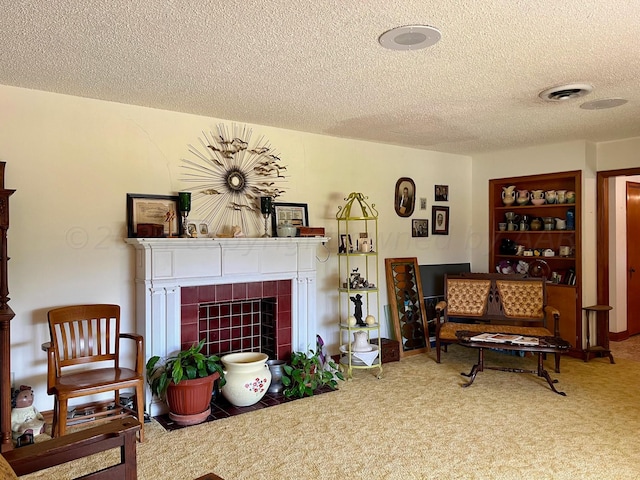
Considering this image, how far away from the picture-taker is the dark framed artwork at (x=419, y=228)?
5.48 m

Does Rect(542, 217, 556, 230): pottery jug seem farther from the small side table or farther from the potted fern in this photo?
the potted fern

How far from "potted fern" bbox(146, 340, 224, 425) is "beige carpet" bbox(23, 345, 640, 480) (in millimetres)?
138

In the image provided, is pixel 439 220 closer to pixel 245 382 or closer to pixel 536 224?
pixel 536 224

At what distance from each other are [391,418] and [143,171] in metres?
2.59

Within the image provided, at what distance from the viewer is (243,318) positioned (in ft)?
13.8

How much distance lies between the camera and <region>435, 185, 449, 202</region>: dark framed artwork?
5.71m

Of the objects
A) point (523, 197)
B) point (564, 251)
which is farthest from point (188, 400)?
point (523, 197)

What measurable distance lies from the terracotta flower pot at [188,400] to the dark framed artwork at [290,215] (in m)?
1.54

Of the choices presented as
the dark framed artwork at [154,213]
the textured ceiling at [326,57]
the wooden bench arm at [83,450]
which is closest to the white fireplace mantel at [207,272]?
the dark framed artwork at [154,213]

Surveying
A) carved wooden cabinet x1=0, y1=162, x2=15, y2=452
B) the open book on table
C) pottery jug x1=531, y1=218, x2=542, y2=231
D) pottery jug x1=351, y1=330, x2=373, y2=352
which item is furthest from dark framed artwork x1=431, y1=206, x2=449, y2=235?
carved wooden cabinet x1=0, y1=162, x2=15, y2=452

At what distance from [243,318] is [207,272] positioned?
687 mm

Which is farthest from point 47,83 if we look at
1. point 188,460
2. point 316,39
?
point 188,460

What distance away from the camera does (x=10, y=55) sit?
2.59m

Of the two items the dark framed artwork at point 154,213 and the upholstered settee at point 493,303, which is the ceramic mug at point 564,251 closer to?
the upholstered settee at point 493,303
